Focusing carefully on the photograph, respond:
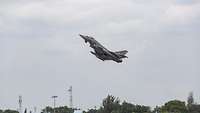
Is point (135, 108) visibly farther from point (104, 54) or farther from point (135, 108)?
point (104, 54)

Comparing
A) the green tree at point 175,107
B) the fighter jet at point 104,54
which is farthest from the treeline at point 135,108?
the fighter jet at point 104,54

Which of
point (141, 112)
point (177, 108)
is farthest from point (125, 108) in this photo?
point (177, 108)

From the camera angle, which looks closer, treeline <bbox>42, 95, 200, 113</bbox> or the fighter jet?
the fighter jet

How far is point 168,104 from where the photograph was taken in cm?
19112

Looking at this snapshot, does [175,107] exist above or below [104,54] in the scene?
above

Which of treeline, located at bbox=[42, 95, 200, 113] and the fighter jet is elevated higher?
treeline, located at bbox=[42, 95, 200, 113]

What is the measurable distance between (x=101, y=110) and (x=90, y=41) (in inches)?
4316

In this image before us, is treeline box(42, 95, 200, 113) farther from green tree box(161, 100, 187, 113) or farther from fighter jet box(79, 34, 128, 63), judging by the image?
fighter jet box(79, 34, 128, 63)

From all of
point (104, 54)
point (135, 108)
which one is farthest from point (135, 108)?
point (104, 54)

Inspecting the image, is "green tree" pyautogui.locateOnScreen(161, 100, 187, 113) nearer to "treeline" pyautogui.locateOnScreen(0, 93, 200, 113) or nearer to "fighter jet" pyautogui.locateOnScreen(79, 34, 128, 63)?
"treeline" pyautogui.locateOnScreen(0, 93, 200, 113)

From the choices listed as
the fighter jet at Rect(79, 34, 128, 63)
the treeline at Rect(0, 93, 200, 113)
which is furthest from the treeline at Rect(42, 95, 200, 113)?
the fighter jet at Rect(79, 34, 128, 63)

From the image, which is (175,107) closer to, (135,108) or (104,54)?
(135,108)

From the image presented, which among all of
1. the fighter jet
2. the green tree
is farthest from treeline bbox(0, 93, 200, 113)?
the fighter jet

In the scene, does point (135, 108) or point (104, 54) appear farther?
point (135, 108)
